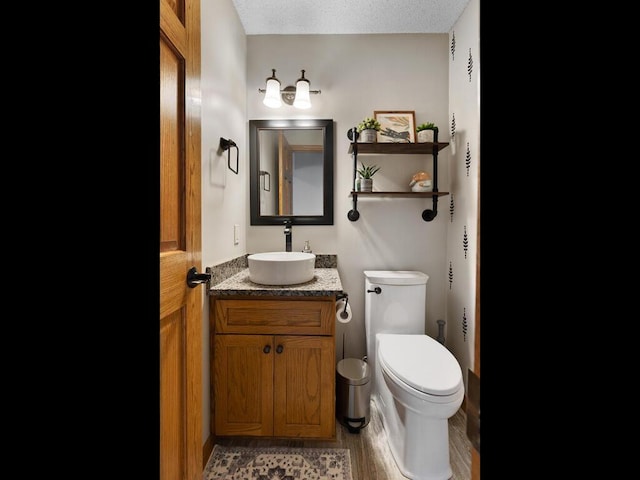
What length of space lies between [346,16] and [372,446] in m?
2.44

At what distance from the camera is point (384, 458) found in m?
1.39

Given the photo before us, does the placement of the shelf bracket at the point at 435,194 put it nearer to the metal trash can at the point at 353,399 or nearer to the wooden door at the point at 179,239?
the metal trash can at the point at 353,399

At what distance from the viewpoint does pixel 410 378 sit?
48.3 inches

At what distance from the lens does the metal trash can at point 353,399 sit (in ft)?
5.13

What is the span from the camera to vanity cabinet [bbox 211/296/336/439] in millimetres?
1419

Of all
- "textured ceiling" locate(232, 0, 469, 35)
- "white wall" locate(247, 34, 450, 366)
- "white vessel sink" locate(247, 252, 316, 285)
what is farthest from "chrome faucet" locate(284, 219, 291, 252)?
"textured ceiling" locate(232, 0, 469, 35)

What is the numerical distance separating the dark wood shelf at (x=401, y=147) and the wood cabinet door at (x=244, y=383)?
128 centimetres

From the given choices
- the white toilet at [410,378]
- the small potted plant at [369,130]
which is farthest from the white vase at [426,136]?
the white toilet at [410,378]

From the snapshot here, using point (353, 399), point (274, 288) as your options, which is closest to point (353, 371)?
point (353, 399)
